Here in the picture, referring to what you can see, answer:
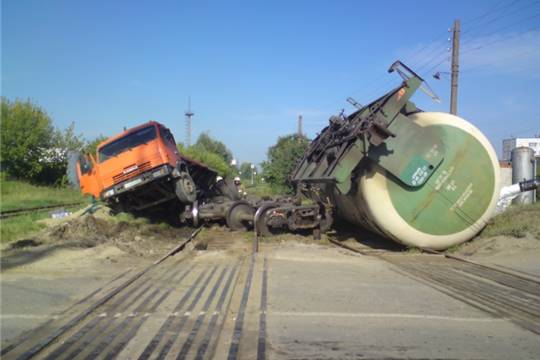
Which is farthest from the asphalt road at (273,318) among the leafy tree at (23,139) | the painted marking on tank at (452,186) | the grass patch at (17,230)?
the leafy tree at (23,139)

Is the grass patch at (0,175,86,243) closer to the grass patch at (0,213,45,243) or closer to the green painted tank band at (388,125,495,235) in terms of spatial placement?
the grass patch at (0,213,45,243)

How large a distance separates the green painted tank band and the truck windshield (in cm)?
631

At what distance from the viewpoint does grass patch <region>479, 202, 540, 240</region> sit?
9.61 m

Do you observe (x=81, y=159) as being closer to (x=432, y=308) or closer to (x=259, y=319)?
(x=259, y=319)

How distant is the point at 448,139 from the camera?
370 inches

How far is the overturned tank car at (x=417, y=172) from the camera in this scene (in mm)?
9234

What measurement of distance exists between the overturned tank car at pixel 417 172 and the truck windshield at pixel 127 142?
16.9ft

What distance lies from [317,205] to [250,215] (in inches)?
77.1

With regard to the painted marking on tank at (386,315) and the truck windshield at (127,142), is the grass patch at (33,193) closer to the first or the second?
the truck windshield at (127,142)

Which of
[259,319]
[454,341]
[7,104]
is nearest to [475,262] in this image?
[454,341]

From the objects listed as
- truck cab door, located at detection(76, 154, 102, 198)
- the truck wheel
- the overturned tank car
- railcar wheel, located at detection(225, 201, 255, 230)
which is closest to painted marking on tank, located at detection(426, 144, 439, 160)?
the overturned tank car

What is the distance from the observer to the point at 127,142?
1209 centimetres

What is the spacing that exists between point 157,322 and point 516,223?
861 cm

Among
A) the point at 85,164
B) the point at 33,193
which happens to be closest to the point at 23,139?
the point at 33,193
